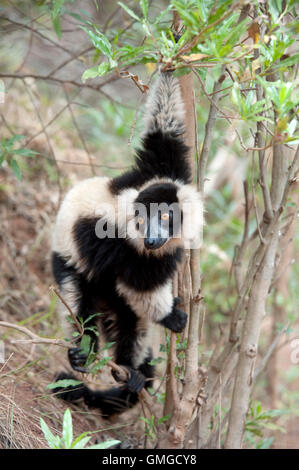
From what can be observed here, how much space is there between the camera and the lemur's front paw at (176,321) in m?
3.44

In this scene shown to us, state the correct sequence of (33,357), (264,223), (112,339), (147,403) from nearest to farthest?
1. (264,223)
2. (147,403)
3. (112,339)
4. (33,357)

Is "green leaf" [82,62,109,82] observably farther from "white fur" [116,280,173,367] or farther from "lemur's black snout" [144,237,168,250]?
"white fur" [116,280,173,367]

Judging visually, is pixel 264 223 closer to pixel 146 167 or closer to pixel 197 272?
pixel 197 272

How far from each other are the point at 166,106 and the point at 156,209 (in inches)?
26.9

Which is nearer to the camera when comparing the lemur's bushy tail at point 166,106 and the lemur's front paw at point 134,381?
the lemur's bushy tail at point 166,106

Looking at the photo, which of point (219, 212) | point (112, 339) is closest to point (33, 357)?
point (112, 339)

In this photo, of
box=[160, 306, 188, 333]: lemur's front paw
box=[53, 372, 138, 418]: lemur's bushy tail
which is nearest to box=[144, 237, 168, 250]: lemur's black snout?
box=[160, 306, 188, 333]: lemur's front paw

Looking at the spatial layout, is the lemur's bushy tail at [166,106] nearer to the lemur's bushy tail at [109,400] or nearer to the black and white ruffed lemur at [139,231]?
the black and white ruffed lemur at [139,231]

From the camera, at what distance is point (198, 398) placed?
126 inches

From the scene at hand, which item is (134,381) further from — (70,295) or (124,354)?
(70,295)

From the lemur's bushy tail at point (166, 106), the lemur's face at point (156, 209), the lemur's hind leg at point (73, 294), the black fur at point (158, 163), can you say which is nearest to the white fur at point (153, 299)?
the lemur's hind leg at point (73, 294)

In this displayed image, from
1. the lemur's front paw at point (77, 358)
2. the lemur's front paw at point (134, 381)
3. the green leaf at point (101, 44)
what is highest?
the green leaf at point (101, 44)

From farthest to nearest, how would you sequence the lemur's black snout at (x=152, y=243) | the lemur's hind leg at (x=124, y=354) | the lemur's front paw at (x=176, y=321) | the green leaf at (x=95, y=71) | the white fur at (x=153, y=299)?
the lemur's hind leg at (x=124, y=354) → the white fur at (x=153, y=299) → the lemur's front paw at (x=176, y=321) → the lemur's black snout at (x=152, y=243) → the green leaf at (x=95, y=71)
